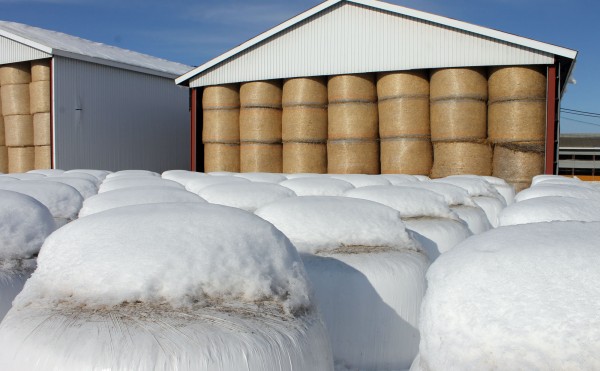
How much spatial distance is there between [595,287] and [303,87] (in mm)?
8539

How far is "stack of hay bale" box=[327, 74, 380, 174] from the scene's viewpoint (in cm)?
862

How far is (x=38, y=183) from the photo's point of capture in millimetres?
2541

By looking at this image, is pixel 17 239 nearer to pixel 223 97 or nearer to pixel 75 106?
pixel 223 97

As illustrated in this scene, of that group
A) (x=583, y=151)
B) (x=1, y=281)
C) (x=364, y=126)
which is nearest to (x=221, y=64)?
(x=364, y=126)

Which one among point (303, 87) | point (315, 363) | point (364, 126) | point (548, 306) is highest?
point (303, 87)

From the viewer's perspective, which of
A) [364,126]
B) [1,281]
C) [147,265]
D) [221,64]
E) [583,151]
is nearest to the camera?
[147,265]

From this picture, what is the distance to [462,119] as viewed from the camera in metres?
7.93

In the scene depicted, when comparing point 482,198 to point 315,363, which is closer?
point 315,363

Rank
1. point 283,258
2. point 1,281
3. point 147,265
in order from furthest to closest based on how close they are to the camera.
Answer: point 1,281, point 283,258, point 147,265

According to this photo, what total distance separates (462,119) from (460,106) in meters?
0.18

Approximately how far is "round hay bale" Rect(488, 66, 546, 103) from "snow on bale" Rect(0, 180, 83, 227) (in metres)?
6.66

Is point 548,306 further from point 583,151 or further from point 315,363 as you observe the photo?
point 583,151

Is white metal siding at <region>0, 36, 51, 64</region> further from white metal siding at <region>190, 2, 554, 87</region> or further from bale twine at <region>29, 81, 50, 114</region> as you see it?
white metal siding at <region>190, 2, 554, 87</region>

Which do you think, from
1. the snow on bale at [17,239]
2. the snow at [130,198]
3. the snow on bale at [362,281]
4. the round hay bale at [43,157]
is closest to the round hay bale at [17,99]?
the round hay bale at [43,157]
